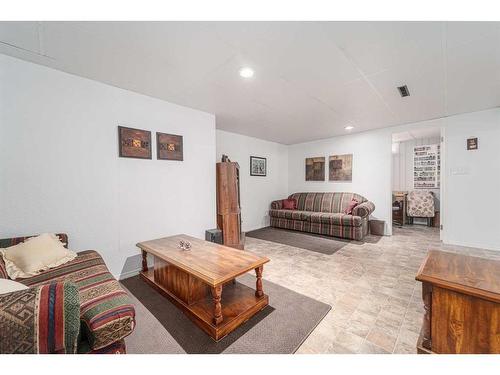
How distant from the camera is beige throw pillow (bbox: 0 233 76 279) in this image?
1.64 meters

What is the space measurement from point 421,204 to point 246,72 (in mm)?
5685

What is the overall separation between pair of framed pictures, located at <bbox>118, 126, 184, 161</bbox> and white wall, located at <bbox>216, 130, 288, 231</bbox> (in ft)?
5.09

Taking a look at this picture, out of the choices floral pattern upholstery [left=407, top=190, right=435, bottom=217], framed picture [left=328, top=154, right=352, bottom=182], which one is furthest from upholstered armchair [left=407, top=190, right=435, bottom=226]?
framed picture [left=328, top=154, right=352, bottom=182]

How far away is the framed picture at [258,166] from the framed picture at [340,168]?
5.56ft

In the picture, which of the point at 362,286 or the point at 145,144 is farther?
the point at 145,144

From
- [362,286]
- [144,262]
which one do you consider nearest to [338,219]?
[362,286]

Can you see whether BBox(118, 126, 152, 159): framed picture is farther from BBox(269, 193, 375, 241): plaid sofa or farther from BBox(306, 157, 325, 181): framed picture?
BBox(306, 157, 325, 181): framed picture

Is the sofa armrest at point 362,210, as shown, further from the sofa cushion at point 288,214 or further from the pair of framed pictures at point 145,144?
the pair of framed pictures at point 145,144

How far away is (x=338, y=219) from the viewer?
4312mm

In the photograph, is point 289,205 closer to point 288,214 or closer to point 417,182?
point 288,214

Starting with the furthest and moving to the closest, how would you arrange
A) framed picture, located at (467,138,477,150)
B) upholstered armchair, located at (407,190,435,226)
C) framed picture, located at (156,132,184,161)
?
upholstered armchair, located at (407,190,435,226) → framed picture, located at (467,138,477,150) → framed picture, located at (156,132,184,161)

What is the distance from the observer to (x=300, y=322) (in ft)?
5.69

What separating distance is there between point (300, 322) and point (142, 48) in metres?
2.68

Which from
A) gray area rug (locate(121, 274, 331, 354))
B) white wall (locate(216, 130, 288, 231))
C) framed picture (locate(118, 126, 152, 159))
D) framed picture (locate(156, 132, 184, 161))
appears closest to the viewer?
gray area rug (locate(121, 274, 331, 354))
